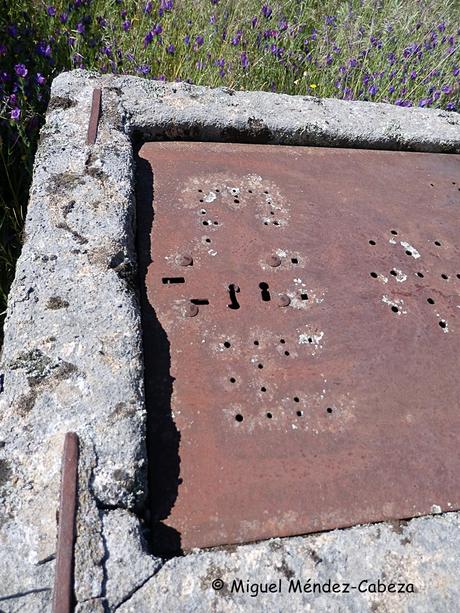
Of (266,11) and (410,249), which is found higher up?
(266,11)

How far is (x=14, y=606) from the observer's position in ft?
3.18

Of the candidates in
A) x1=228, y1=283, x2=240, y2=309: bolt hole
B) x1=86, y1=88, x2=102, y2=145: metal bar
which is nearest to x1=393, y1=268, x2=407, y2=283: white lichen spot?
x1=228, y1=283, x2=240, y2=309: bolt hole

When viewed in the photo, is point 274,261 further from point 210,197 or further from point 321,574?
point 321,574

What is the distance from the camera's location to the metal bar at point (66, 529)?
0.99 m

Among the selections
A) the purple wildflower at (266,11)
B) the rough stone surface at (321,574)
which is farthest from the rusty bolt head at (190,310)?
the purple wildflower at (266,11)

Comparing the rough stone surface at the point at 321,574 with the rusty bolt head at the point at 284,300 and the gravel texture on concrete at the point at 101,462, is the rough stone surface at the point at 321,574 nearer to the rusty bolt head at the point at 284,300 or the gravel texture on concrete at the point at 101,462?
the gravel texture on concrete at the point at 101,462

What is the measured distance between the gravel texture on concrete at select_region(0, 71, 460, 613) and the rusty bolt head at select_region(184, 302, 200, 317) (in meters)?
0.15

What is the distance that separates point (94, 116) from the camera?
2004 millimetres

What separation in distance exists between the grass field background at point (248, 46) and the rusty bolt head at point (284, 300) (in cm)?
201

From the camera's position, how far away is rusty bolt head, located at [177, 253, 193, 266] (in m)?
1.68

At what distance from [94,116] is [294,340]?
1.15 metres

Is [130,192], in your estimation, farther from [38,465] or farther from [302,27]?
[302,27]

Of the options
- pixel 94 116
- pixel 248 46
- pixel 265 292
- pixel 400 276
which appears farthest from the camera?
pixel 248 46

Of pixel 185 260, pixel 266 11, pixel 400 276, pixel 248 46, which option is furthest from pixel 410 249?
pixel 266 11
